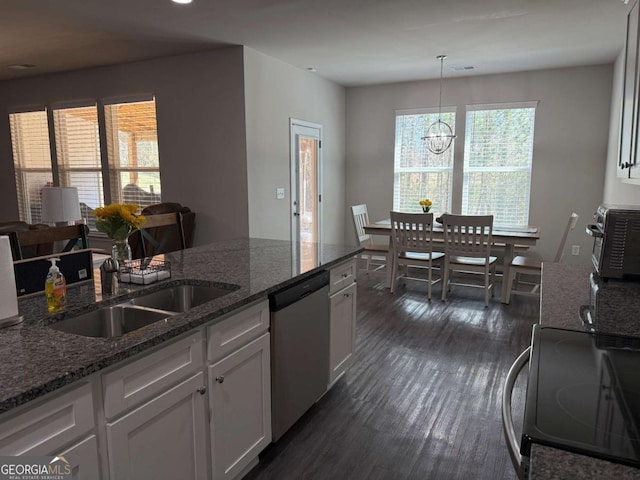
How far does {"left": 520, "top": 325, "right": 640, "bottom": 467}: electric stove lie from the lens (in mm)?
868

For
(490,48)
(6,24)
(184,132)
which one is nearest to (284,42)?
(184,132)

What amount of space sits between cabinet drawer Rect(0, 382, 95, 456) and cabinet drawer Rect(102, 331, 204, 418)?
0.08 m

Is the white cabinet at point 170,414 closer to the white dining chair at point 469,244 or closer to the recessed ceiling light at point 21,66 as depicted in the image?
the white dining chair at point 469,244

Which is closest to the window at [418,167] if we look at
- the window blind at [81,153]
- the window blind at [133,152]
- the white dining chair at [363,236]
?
the white dining chair at [363,236]

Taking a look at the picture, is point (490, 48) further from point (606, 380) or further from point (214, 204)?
point (606, 380)

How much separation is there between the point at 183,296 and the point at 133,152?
409 centimetres

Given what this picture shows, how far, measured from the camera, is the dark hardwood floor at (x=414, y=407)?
89.7 inches

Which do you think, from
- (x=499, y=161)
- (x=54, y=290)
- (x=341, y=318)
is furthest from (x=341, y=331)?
(x=499, y=161)

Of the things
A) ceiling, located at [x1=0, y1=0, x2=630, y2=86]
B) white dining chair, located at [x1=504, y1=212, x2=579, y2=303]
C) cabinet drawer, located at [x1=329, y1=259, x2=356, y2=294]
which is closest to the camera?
cabinet drawer, located at [x1=329, y1=259, x2=356, y2=294]

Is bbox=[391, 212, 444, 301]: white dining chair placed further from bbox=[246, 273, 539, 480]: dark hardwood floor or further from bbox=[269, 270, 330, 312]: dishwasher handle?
bbox=[269, 270, 330, 312]: dishwasher handle

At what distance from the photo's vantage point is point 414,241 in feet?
17.2

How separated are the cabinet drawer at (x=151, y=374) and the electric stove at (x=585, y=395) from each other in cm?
116

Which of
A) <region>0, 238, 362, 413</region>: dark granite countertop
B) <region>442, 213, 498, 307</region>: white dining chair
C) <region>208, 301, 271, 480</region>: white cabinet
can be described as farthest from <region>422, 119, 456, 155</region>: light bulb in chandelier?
<region>208, 301, 271, 480</region>: white cabinet

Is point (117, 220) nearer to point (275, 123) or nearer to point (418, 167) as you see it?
point (275, 123)
